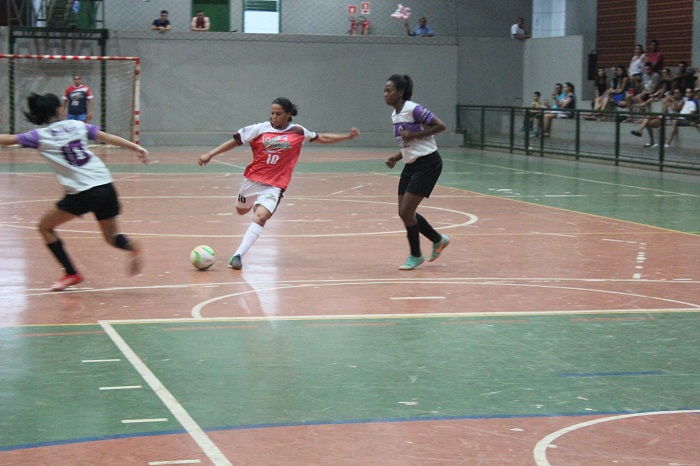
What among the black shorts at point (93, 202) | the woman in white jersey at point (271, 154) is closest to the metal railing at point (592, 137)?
the woman in white jersey at point (271, 154)

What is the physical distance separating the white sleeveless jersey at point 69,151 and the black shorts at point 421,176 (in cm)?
322

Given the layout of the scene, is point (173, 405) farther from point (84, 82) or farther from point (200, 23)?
point (200, 23)

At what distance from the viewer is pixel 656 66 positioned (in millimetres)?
30812

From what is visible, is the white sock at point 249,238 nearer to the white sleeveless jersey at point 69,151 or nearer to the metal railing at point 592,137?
the white sleeveless jersey at point 69,151

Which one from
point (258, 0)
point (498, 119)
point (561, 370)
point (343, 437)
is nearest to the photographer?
point (343, 437)

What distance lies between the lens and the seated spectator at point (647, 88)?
97.3ft

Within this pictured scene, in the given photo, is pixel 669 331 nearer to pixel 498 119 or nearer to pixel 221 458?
pixel 221 458

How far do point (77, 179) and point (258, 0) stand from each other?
99.3ft

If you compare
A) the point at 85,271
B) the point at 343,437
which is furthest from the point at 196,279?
the point at 343,437

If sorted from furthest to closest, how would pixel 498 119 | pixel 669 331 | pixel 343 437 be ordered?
pixel 498 119, pixel 669 331, pixel 343 437

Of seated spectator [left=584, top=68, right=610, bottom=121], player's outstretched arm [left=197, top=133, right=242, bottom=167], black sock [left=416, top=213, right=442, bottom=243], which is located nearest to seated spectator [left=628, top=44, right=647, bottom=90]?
seated spectator [left=584, top=68, right=610, bottom=121]

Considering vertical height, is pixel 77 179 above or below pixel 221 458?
above

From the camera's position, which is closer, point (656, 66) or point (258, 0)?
point (656, 66)

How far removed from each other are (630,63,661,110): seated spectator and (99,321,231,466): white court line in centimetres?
2430
